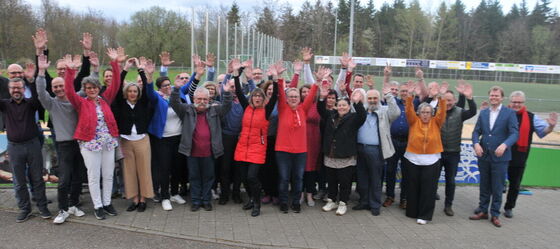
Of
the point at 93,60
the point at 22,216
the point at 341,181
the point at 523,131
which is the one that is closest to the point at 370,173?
the point at 341,181

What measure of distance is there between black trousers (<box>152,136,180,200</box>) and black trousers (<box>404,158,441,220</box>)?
11.2 ft

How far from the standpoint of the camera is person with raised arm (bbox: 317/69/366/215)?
17.7 ft

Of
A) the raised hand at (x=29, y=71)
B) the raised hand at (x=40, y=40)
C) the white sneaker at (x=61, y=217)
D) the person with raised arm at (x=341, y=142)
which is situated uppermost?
the raised hand at (x=40, y=40)

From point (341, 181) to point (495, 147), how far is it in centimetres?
220

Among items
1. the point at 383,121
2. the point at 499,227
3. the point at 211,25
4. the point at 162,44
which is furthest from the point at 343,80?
the point at 162,44

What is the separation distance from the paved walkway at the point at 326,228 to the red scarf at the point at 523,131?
3.62ft

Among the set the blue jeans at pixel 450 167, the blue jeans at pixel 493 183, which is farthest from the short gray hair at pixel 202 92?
the blue jeans at pixel 493 183

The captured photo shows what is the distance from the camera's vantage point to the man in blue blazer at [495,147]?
5.34 meters

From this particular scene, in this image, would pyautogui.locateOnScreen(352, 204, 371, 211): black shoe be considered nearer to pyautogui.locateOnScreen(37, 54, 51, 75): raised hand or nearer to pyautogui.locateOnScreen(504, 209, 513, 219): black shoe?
pyautogui.locateOnScreen(504, 209, 513, 219): black shoe

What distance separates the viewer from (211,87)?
5832 mm

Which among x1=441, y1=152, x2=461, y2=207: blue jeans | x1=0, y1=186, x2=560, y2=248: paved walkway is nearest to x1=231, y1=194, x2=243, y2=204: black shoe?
x1=0, y1=186, x2=560, y2=248: paved walkway

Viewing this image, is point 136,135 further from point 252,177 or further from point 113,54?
point 252,177

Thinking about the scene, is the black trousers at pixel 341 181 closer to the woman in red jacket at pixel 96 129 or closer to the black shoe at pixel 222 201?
the black shoe at pixel 222 201

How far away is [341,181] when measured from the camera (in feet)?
18.4
